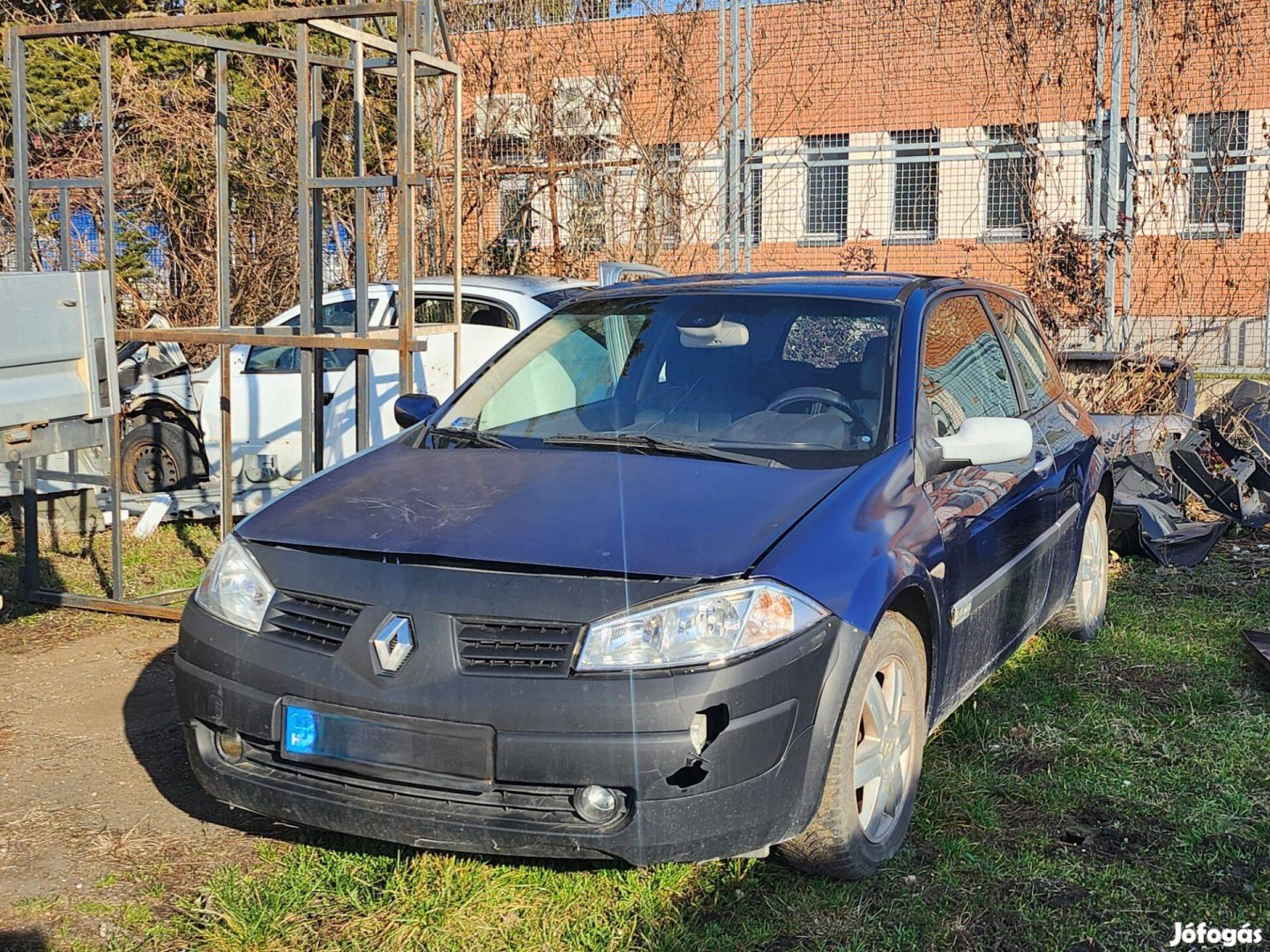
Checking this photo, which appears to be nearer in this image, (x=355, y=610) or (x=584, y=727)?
(x=584, y=727)

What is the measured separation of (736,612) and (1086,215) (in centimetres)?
824

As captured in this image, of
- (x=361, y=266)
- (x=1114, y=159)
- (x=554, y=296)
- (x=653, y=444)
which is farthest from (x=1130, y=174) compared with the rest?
(x=653, y=444)

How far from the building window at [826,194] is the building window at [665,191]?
1197 millimetres

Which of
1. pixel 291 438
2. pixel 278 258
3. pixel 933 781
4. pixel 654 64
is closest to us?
pixel 933 781

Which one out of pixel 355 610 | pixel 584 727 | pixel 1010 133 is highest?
pixel 1010 133

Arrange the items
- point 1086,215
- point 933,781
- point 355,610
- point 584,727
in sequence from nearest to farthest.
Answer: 1. point 584,727
2. point 355,610
3. point 933,781
4. point 1086,215

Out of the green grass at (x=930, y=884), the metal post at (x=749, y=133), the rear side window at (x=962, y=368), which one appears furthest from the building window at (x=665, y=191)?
the green grass at (x=930, y=884)

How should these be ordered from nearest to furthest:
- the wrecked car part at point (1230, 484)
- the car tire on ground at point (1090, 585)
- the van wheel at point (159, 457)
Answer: the car tire on ground at point (1090, 585) → the wrecked car part at point (1230, 484) → the van wheel at point (159, 457)

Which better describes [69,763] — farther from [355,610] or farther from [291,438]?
[291,438]

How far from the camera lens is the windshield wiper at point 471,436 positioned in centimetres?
429

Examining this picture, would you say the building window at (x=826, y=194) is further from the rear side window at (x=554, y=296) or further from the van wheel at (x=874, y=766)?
the van wheel at (x=874, y=766)

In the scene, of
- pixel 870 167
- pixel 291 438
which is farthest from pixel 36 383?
pixel 870 167

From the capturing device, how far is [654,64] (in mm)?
11609

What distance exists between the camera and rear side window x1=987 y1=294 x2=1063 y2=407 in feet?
17.8
